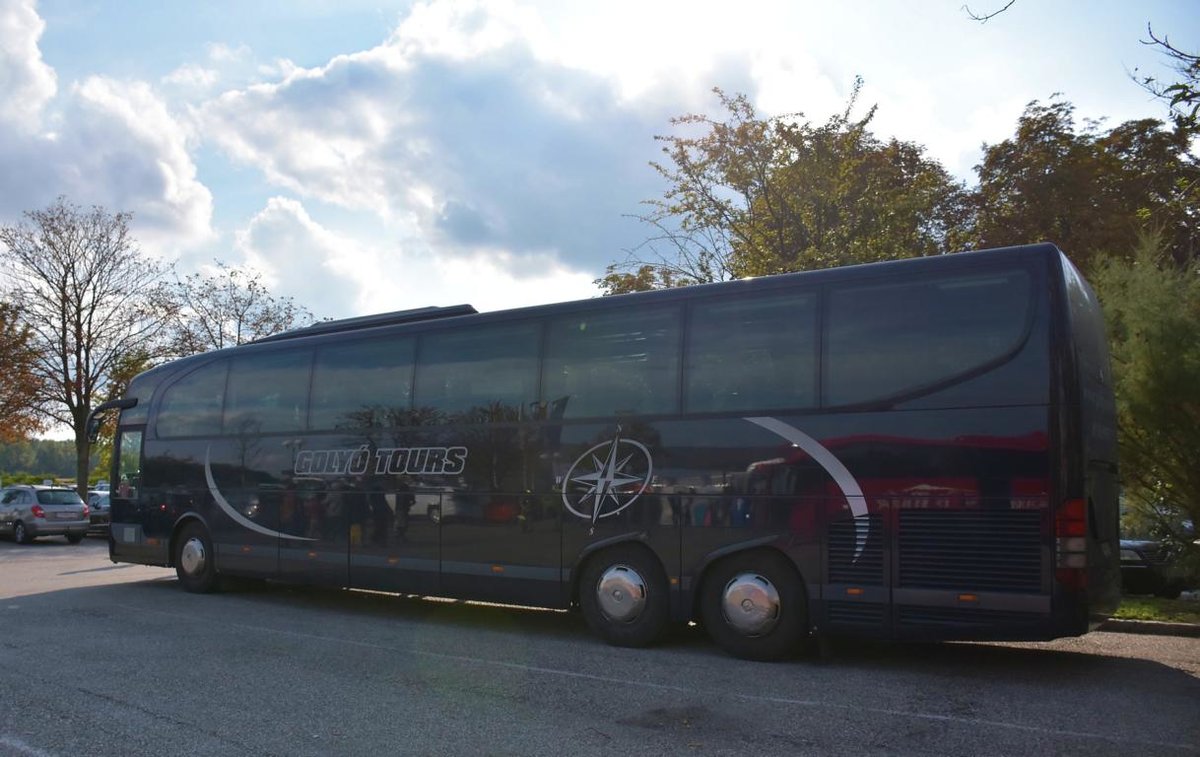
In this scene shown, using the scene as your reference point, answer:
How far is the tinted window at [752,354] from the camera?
29.8ft

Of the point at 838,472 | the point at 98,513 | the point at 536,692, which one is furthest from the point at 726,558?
the point at 98,513

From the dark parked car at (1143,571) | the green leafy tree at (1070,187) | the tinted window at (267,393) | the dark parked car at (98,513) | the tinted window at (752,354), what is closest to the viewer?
the tinted window at (752,354)

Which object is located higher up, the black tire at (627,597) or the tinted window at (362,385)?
the tinted window at (362,385)

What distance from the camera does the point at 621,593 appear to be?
9922 millimetres

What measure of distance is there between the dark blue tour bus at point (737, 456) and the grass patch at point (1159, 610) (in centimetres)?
346

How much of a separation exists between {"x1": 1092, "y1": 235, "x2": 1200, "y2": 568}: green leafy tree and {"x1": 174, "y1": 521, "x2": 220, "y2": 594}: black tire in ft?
41.3

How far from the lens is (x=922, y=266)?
8.66 meters

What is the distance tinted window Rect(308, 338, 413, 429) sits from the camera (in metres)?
12.1

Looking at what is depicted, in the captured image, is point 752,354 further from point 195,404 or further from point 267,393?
point 195,404

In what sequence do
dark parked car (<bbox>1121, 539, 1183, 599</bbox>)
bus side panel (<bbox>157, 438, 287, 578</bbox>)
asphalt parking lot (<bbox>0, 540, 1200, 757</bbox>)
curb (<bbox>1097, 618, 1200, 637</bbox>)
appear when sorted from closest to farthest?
asphalt parking lot (<bbox>0, 540, 1200, 757</bbox>)
curb (<bbox>1097, 618, 1200, 637</bbox>)
bus side panel (<bbox>157, 438, 287, 578</bbox>)
dark parked car (<bbox>1121, 539, 1183, 599</bbox>)

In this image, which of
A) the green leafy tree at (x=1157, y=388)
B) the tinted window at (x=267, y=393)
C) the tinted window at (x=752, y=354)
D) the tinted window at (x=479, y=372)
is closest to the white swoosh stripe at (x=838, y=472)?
the tinted window at (x=752, y=354)

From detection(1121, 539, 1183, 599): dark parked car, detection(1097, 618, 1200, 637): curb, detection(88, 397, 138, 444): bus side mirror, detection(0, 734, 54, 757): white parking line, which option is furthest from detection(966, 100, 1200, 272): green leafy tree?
detection(0, 734, 54, 757): white parking line

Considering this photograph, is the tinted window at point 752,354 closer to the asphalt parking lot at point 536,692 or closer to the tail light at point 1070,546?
the tail light at point 1070,546

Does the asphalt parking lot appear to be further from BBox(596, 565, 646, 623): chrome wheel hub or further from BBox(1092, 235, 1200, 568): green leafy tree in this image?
BBox(1092, 235, 1200, 568): green leafy tree
